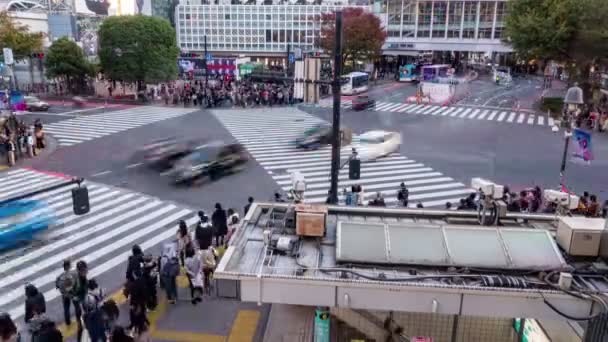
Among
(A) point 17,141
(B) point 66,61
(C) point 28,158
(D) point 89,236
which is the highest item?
(B) point 66,61

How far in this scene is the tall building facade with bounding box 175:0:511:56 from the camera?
255 ft

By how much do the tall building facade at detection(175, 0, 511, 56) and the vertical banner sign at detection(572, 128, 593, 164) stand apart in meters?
67.9

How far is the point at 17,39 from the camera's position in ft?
151

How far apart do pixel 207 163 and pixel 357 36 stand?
42.1 meters

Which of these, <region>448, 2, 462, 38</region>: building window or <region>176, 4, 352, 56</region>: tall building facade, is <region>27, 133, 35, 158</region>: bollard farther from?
<region>448, 2, 462, 38</region>: building window

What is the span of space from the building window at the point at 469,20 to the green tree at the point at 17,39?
6054cm

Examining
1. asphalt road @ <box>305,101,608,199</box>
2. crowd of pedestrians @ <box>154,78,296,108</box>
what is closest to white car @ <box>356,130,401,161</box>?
asphalt road @ <box>305,101,608,199</box>

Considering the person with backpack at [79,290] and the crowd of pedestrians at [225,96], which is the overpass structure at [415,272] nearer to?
the person with backpack at [79,290]

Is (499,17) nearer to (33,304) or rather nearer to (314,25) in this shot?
(314,25)

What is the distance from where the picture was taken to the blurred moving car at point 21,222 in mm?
14146

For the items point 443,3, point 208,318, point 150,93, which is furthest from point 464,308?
point 443,3

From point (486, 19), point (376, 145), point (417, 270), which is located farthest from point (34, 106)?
point (486, 19)

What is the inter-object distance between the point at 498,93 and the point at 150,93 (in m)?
36.7

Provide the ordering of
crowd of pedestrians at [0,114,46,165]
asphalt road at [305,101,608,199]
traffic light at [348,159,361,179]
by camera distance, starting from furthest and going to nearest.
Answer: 1. crowd of pedestrians at [0,114,46,165]
2. asphalt road at [305,101,608,199]
3. traffic light at [348,159,361,179]
